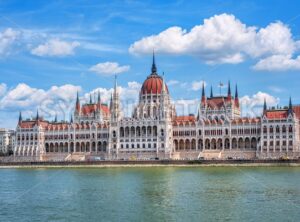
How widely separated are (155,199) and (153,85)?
8338cm

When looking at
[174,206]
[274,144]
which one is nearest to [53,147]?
[274,144]

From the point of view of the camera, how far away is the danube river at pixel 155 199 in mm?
42569

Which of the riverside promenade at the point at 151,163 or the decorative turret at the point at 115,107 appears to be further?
the decorative turret at the point at 115,107

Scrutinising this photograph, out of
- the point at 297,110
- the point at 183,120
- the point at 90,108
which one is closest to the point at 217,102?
the point at 183,120

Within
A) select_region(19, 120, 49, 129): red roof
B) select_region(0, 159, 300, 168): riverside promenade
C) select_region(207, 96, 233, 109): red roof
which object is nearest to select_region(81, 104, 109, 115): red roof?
select_region(19, 120, 49, 129): red roof

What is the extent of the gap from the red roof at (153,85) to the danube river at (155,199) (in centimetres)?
6125

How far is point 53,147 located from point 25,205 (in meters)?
87.4

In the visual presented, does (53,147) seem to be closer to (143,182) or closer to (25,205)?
(143,182)

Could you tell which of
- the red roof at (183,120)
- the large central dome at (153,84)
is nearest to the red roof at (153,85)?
the large central dome at (153,84)

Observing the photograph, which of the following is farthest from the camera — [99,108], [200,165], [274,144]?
[99,108]

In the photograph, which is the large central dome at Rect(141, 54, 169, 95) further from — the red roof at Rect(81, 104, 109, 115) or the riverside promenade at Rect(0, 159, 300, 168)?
the riverside promenade at Rect(0, 159, 300, 168)

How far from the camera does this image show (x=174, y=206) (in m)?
47.0

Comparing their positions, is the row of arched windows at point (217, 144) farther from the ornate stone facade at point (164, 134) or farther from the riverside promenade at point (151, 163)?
the riverside promenade at point (151, 163)

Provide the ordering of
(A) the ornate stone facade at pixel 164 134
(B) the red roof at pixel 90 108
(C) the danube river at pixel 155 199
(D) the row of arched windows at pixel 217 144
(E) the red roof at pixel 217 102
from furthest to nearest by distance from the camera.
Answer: (B) the red roof at pixel 90 108
(E) the red roof at pixel 217 102
(D) the row of arched windows at pixel 217 144
(A) the ornate stone facade at pixel 164 134
(C) the danube river at pixel 155 199
